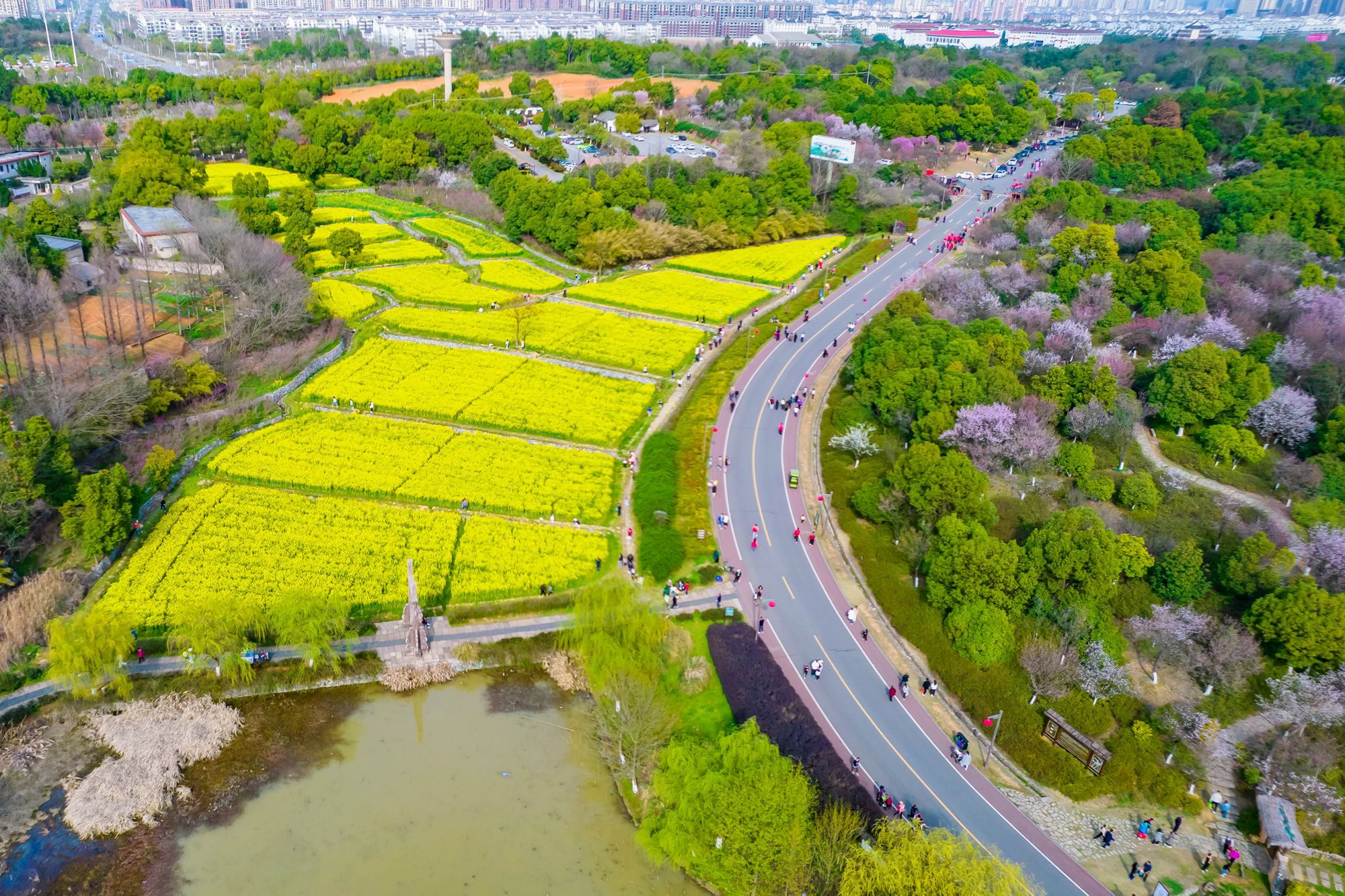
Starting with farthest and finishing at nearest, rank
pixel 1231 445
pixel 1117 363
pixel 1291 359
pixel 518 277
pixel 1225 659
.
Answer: pixel 518 277
pixel 1117 363
pixel 1291 359
pixel 1231 445
pixel 1225 659

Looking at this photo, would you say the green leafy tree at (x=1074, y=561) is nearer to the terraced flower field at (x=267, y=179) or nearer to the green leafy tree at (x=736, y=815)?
the green leafy tree at (x=736, y=815)

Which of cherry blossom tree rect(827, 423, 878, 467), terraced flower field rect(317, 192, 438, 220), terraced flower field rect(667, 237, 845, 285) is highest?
terraced flower field rect(317, 192, 438, 220)

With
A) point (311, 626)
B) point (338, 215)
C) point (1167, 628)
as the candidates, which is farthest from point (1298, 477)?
point (338, 215)

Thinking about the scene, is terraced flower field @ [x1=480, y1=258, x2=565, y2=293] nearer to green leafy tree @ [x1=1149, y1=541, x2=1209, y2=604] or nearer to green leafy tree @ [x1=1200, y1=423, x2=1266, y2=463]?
green leafy tree @ [x1=1200, y1=423, x2=1266, y2=463]

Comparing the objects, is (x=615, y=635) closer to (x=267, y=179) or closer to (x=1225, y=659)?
(x=1225, y=659)

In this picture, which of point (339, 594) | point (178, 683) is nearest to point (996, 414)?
point (339, 594)

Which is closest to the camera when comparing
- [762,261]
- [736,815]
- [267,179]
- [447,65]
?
[736,815]

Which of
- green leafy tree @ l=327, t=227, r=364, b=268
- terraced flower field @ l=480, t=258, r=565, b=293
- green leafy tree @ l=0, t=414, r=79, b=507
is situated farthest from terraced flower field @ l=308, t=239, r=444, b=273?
green leafy tree @ l=0, t=414, r=79, b=507
